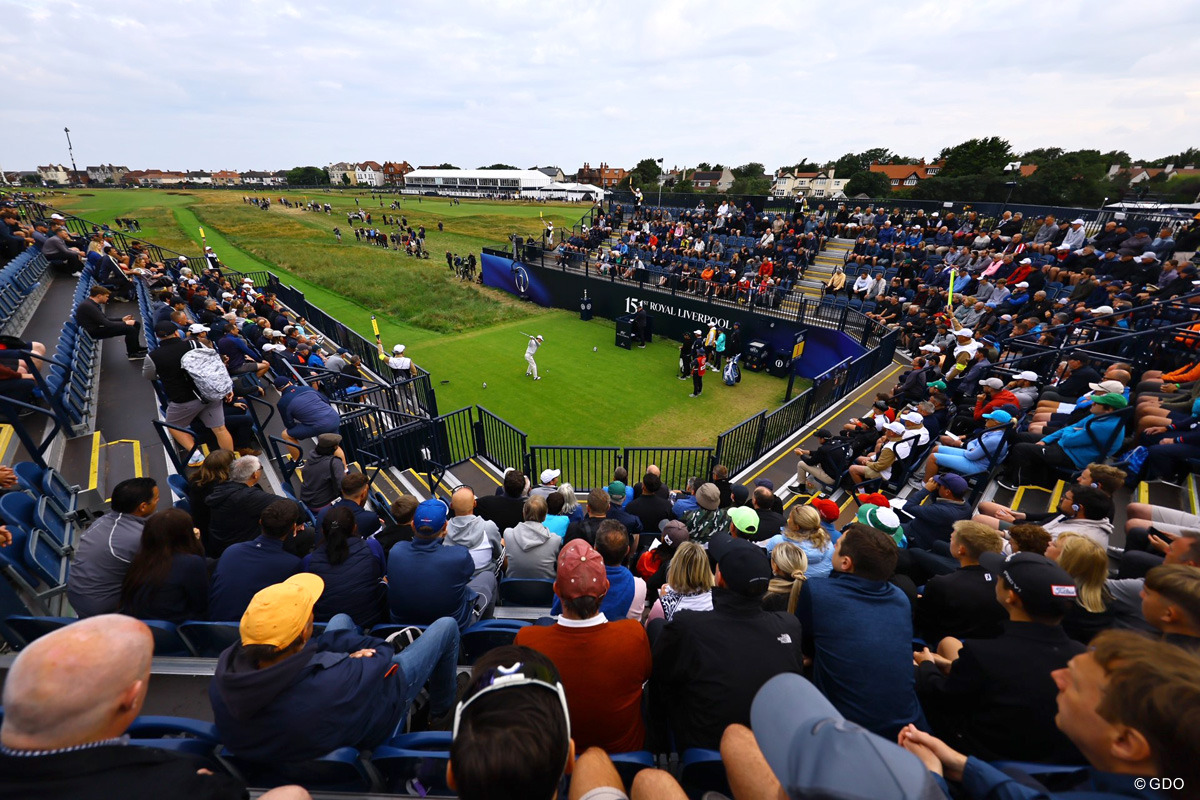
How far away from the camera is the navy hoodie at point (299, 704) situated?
6.75 ft

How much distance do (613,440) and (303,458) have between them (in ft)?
22.1

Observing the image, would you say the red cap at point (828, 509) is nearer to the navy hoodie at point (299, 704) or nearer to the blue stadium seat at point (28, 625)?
the navy hoodie at point (299, 704)

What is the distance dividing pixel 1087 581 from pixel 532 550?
159 inches

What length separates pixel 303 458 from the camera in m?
7.71

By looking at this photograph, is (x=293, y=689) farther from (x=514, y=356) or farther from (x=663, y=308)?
(x=663, y=308)

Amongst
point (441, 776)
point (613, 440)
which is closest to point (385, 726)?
point (441, 776)

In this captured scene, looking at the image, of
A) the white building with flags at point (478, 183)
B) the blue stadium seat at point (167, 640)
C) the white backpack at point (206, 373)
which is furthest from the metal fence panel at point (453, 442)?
the white building with flags at point (478, 183)

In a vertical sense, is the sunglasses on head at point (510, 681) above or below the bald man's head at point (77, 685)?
below

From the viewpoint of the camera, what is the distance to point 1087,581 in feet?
9.53

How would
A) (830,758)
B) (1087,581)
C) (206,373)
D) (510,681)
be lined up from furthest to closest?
1. (206,373)
2. (1087,581)
3. (510,681)
4. (830,758)

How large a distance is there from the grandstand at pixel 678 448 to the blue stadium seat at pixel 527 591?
0.10 feet

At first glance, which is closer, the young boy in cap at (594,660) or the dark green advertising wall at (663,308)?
the young boy in cap at (594,660)

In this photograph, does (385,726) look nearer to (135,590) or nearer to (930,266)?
(135,590)

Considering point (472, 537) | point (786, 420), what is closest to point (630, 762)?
point (472, 537)
